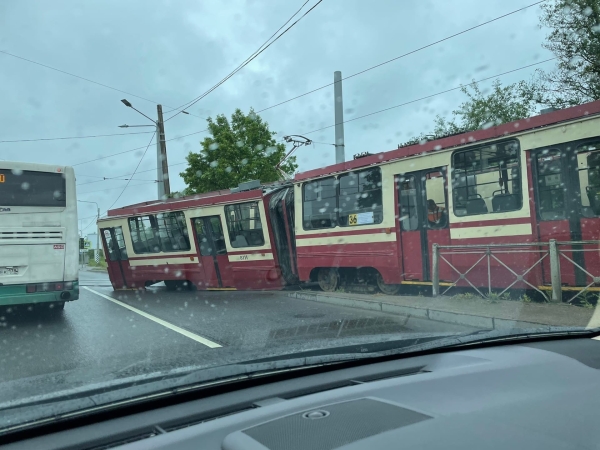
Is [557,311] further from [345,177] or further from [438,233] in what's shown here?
[345,177]

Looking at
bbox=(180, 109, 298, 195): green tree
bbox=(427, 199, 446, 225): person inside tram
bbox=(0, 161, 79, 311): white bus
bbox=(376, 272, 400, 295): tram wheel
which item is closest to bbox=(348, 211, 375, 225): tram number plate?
bbox=(376, 272, 400, 295): tram wheel

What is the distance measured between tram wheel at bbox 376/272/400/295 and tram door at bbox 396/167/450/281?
689 mm

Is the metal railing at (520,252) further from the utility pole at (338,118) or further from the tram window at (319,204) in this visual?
the utility pole at (338,118)

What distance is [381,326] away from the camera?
23.9ft

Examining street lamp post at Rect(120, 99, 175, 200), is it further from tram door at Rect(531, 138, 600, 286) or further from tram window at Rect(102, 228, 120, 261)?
tram door at Rect(531, 138, 600, 286)

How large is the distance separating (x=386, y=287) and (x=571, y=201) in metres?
4.51

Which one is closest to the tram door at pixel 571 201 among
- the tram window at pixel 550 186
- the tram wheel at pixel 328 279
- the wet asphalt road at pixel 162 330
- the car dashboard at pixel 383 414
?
the tram window at pixel 550 186

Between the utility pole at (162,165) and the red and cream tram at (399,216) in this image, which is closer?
the red and cream tram at (399,216)

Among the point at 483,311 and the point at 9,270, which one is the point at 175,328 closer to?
the point at 9,270

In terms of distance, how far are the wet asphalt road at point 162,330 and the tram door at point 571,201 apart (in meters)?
2.38

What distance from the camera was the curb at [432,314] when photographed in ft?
25.5

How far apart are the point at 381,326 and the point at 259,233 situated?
7.26 metres

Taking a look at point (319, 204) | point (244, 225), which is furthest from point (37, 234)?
point (319, 204)

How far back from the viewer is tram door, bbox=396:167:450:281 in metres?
10.6
